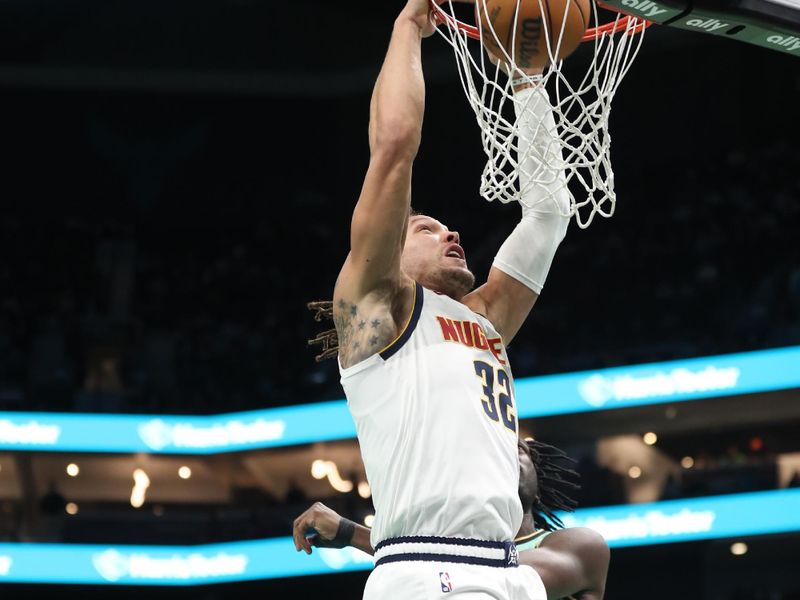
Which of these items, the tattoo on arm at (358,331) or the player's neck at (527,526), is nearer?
the tattoo on arm at (358,331)

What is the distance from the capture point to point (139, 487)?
39.6ft

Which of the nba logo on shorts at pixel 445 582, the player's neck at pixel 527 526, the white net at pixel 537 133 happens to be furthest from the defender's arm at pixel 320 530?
the white net at pixel 537 133

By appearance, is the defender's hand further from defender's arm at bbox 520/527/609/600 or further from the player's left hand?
the player's left hand

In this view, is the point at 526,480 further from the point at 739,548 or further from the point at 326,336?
the point at 739,548

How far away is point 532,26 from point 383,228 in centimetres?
89

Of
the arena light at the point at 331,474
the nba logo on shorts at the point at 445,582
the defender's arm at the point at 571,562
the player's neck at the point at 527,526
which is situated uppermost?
the arena light at the point at 331,474

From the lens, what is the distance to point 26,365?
1291 centimetres

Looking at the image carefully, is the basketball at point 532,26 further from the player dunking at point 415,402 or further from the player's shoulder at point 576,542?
the player's shoulder at point 576,542

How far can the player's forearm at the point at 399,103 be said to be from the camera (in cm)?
273

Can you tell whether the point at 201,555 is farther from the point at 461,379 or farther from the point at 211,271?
the point at 461,379

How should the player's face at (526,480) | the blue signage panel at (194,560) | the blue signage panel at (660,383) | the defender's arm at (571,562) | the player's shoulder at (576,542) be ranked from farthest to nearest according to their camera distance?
1. the blue signage panel at (194,560)
2. the blue signage panel at (660,383)
3. the player's face at (526,480)
4. the player's shoulder at (576,542)
5. the defender's arm at (571,562)

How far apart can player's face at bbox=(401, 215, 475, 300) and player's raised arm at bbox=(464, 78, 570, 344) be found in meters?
0.13

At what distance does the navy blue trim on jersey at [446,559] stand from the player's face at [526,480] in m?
1.01

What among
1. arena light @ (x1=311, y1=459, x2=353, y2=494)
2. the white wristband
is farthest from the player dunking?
arena light @ (x1=311, y1=459, x2=353, y2=494)
